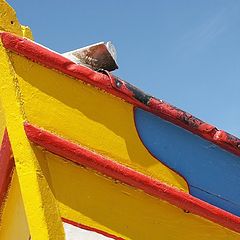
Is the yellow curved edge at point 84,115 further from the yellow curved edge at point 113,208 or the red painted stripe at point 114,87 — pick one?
the yellow curved edge at point 113,208

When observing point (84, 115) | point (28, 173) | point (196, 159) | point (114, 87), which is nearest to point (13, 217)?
point (28, 173)

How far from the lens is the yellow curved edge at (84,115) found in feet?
8.34

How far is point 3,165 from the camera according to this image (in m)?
2.74

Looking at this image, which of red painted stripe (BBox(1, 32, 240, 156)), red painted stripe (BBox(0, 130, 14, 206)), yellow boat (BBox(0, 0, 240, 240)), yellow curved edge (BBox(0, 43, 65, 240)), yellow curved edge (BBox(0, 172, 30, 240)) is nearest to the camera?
yellow curved edge (BBox(0, 43, 65, 240))

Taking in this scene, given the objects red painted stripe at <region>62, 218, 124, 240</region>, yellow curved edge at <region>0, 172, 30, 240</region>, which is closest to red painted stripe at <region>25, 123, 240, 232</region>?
red painted stripe at <region>62, 218, 124, 240</region>

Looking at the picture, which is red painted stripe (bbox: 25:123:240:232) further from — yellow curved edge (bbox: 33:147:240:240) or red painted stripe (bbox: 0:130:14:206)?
red painted stripe (bbox: 0:130:14:206)

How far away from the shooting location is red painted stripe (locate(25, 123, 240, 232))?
2465 mm

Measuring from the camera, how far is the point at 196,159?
9.51 ft

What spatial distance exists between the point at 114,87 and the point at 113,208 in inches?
23.6

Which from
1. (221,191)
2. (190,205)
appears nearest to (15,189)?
(190,205)

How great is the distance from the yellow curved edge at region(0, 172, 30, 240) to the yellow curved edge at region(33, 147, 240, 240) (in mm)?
448

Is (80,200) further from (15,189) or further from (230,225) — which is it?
(230,225)

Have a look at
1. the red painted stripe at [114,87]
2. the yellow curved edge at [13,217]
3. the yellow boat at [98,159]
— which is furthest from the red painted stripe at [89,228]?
the red painted stripe at [114,87]

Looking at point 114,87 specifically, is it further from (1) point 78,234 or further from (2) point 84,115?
(1) point 78,234
